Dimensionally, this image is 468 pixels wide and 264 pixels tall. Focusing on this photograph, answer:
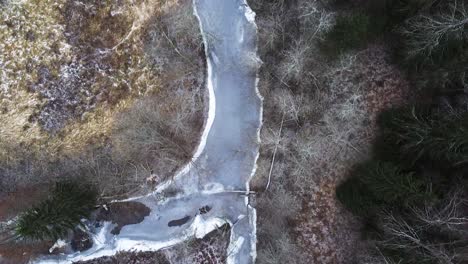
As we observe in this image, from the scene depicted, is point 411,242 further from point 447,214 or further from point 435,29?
point 435,29


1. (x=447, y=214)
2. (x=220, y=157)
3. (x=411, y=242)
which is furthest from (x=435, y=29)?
(x=220, y=157)

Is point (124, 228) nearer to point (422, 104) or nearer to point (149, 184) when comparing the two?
point (149, 184)

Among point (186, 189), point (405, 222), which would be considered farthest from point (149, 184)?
point (405, 222)

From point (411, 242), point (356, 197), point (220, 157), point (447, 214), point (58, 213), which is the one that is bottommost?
point (411, 242)

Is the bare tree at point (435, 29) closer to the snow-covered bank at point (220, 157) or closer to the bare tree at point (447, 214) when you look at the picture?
the bare tree at point (447, 214)

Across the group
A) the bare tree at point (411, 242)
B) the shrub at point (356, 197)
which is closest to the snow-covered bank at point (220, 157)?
the shrub at point (356, 197)
